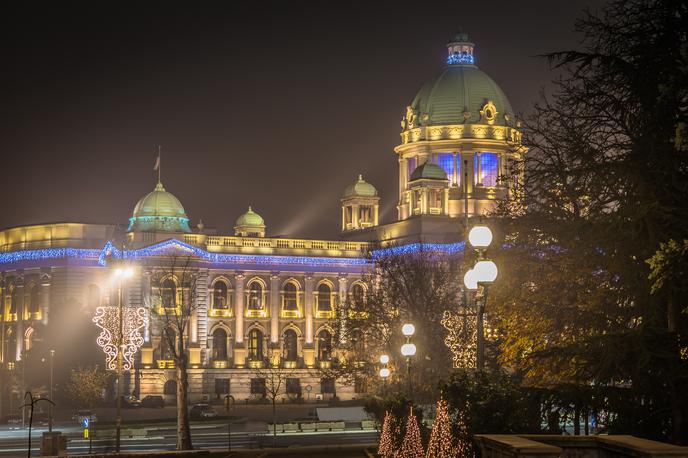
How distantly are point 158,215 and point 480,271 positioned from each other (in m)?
112

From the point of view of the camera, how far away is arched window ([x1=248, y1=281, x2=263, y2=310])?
144 meters

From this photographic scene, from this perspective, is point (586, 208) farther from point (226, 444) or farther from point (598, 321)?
point (226, 444)

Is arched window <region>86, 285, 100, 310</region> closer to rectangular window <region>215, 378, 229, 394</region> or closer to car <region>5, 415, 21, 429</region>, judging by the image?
rectangular window <region>215, 378, 229, 394</region>

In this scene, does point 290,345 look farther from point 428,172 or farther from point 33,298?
point 33,298

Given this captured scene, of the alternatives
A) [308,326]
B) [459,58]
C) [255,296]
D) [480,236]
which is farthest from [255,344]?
[480,236]

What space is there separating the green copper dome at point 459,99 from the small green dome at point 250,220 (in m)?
23.8

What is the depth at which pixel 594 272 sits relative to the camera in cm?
3884

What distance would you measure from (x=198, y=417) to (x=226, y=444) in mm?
28141

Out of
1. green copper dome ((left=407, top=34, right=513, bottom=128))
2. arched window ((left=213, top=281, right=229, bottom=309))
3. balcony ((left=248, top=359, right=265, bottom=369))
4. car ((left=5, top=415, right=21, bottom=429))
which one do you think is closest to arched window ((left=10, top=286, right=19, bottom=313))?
arched window ((left=213, top=281, right=229, bottom=309))

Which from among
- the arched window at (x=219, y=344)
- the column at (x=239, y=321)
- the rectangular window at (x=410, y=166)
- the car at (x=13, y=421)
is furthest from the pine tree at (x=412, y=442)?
the rectangular window at (x=410, y=166)

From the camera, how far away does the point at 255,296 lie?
144875 mm

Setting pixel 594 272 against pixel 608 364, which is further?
pixel 594 272

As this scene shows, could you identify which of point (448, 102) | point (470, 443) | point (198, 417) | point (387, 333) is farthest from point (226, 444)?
point (448, 102)

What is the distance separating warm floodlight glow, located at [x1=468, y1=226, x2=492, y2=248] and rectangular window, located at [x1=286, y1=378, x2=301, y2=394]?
109261 mm
